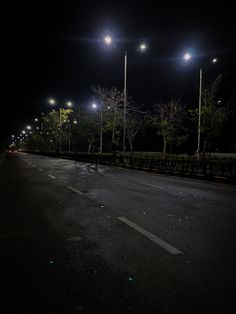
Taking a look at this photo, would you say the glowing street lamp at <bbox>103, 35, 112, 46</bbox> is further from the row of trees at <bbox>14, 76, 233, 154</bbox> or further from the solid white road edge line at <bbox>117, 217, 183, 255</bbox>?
the solid white road edge line at <bbox>117, 217, 183, 255</bbox>

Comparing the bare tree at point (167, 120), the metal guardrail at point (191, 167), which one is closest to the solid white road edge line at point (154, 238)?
the metal guardrail at point (191, 167)

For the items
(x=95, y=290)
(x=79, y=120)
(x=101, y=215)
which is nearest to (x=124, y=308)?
(x=95, y=290)

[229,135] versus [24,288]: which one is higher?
[229,135]

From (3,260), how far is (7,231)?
1.87 metres

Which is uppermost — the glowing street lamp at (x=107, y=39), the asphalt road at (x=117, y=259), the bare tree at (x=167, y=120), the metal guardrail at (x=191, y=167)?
the glowing street lamp at (x=107, y=39)

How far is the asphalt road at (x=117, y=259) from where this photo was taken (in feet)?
12.3

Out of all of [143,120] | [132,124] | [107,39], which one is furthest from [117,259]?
[143,120]

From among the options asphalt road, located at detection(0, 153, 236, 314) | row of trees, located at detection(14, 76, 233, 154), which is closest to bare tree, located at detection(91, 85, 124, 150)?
row of trees, located at detection(14, 76, 233, 154)

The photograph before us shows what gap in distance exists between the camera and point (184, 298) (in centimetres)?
383

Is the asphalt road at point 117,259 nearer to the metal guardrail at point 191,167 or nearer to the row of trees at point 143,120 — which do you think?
the metal guardrail at point 191,167

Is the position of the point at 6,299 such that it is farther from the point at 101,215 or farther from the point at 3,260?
the point at 101,215

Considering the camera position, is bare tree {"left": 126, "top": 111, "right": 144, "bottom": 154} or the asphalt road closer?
the asphalt road

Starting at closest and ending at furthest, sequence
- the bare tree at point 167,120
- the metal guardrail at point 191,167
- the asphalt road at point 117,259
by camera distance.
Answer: the asphalt road at point 117,259
the metal guardrail at point 191,167
the bare tree at point 167,120

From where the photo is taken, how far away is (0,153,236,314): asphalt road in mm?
3761
